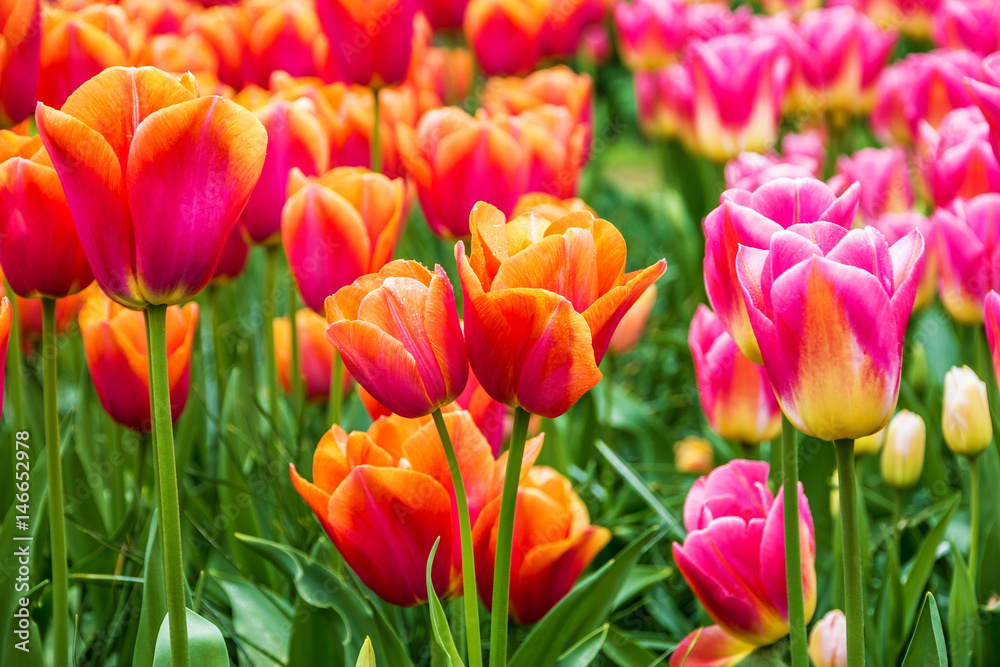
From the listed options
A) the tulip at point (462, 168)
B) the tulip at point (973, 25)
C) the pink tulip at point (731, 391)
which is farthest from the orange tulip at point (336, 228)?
the tulip at point (973, 25)

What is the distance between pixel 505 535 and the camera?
629 mm

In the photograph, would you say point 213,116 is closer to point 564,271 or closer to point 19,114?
point 564,271

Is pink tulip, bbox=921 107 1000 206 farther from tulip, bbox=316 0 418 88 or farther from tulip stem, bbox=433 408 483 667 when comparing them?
tulip stem, bbox=433 408 483 667

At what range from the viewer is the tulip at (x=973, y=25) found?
184cm

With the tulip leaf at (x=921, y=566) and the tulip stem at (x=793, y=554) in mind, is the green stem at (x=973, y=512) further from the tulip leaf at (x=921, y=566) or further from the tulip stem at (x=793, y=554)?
the tulip stem at (x=793, y=554)

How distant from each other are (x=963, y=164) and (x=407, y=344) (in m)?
0.86

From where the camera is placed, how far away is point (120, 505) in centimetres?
112

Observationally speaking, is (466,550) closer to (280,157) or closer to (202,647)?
(202,647)

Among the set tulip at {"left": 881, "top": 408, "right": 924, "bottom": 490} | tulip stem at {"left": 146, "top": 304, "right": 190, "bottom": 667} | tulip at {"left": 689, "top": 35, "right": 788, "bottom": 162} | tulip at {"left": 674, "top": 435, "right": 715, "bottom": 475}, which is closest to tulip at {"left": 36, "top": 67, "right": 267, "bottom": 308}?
tulip stem at {"left": 146, "top": 304, "right": 190, "bottom": 667}

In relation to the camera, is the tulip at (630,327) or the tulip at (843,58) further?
the tulip at (843,58)

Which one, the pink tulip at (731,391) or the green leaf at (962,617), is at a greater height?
the pink tulip at (731,391)

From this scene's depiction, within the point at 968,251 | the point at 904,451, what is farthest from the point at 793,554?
the point at 968,251

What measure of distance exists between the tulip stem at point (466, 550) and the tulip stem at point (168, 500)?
167 mm

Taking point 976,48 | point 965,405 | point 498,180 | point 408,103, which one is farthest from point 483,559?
point 976,48
